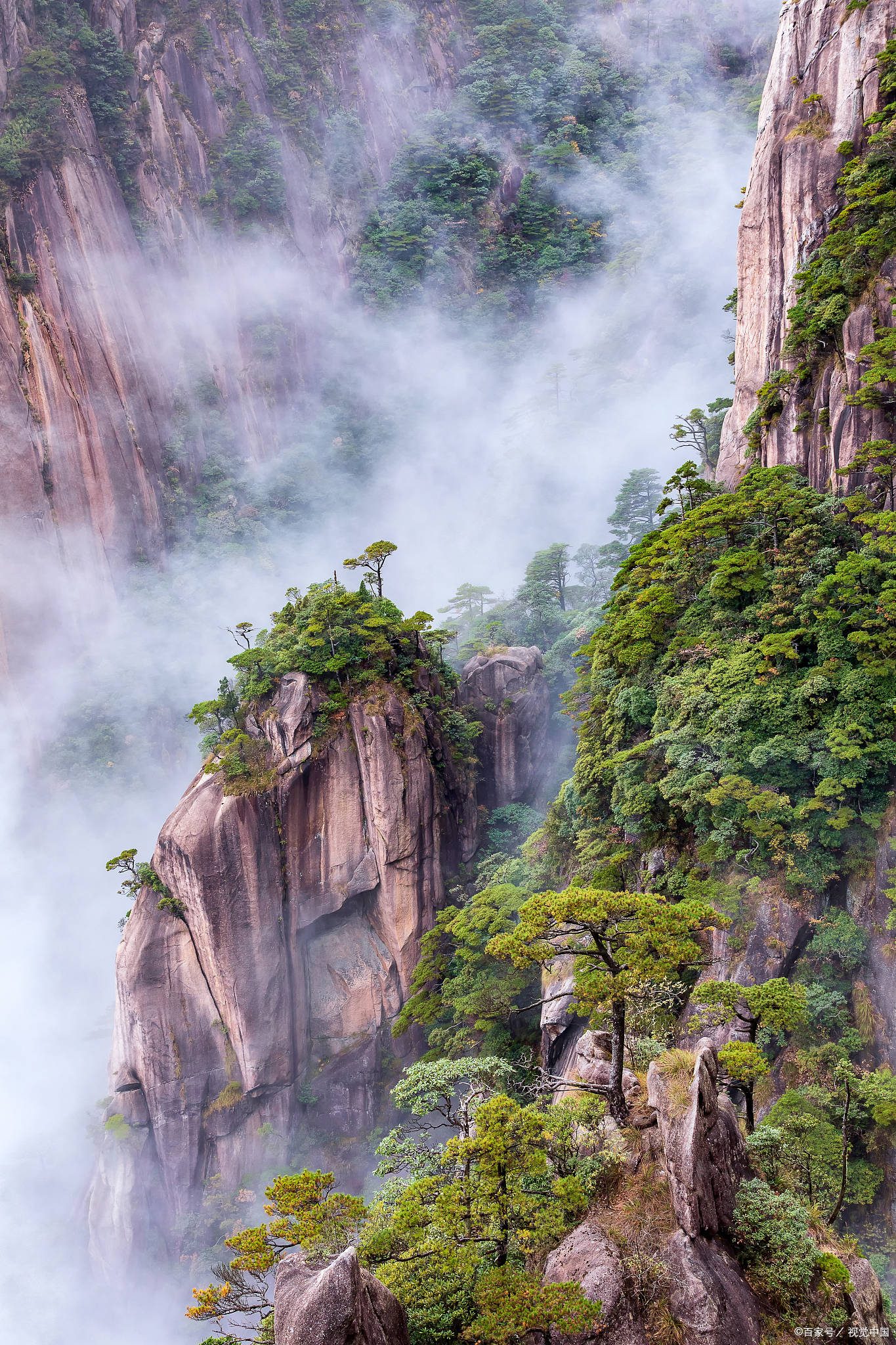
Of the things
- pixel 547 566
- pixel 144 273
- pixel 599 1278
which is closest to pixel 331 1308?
pixel 599 1278

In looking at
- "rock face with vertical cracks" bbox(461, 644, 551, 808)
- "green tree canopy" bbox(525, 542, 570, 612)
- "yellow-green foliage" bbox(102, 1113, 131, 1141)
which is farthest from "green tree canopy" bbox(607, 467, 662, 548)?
"yellow-green foliage" bbox(102, 1113, 131, 1141)

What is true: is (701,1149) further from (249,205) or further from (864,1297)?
(249,205)

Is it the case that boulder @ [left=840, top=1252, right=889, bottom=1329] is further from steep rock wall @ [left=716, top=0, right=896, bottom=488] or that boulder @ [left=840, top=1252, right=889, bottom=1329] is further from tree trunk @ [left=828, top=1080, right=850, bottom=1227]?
steep rock wall @ [left=716, top=0, right=896, bottom=488]

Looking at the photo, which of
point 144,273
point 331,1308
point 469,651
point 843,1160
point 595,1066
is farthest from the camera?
point 144,273

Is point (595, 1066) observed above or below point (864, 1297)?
above

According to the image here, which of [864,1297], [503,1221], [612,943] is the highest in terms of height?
[612,943]

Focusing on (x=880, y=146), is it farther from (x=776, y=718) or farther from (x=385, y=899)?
(x=385, y=899)

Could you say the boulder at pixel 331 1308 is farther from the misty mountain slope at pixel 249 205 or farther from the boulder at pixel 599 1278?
the misty mountain slope at pixel 249 205
